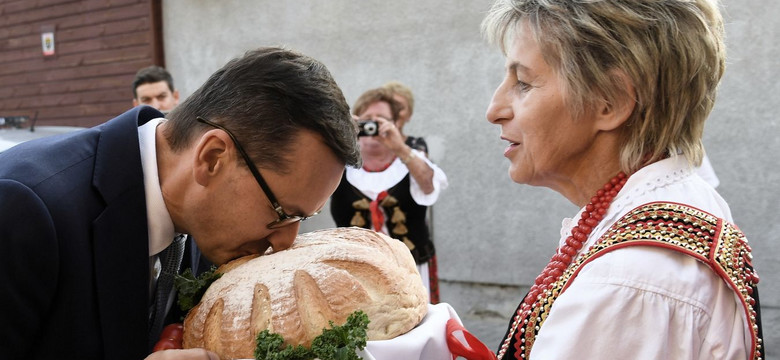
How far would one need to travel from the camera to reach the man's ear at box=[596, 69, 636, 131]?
1.75 m

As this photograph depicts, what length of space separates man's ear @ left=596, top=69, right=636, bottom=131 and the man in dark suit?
0.76 m

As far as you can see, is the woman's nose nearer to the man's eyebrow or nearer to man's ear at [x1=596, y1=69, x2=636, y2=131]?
the man's eyebrow

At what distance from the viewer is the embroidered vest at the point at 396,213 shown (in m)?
5.00

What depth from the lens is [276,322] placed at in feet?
5.87

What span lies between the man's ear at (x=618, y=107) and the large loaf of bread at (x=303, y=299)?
0.67 m

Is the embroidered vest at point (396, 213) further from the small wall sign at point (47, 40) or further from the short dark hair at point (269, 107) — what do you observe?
the small wall sign at point (47, 40)

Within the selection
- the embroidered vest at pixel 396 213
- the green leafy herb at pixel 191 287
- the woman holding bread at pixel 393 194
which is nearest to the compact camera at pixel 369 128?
the woman holding bread at pixel 393 194

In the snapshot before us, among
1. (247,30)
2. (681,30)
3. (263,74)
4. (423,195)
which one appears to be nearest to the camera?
(681,30)

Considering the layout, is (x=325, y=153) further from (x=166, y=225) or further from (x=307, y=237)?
(x=166, y=225)

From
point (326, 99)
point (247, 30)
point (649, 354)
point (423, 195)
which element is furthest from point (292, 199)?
point (247, 30)

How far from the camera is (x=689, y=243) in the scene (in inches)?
61.5

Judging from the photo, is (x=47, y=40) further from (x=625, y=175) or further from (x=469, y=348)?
(x=625, y=175)

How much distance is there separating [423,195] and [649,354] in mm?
3642

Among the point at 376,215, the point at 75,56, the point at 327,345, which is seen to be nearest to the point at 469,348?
the point at 327,345
